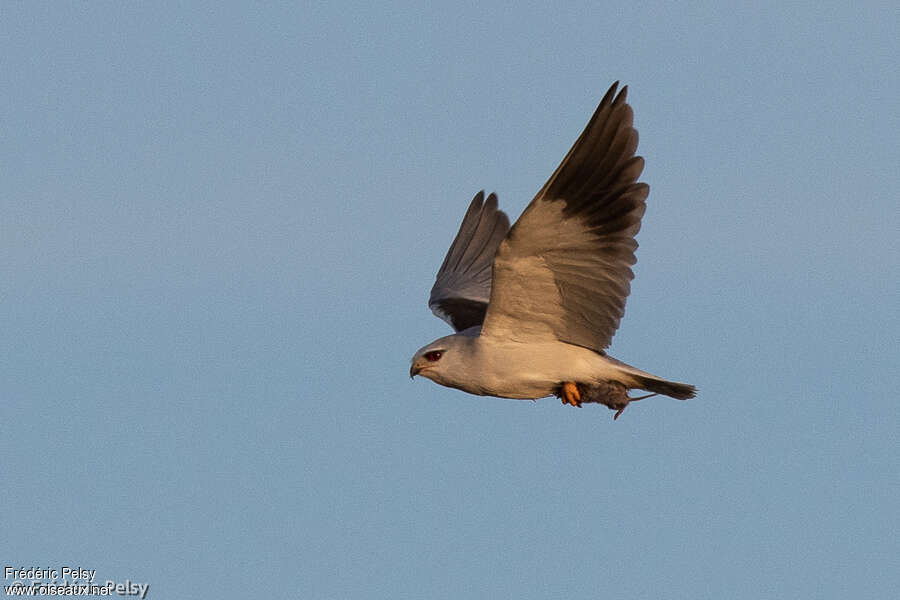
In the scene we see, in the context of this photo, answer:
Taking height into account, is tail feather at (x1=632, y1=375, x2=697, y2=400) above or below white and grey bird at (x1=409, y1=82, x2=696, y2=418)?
below

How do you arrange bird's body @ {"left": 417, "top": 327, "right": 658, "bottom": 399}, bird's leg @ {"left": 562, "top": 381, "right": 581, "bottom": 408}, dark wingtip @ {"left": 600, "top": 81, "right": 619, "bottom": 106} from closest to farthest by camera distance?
dark wingtip @ {"left": 600, "top": 81, "right": 619, "bottom": 106} < bird's body @ {"left": 417, "top": 327, "right": 658, "bottom": 399} < bird's leg @ {"left": 562, "top": 381, "right": 581, "bottom": 408}

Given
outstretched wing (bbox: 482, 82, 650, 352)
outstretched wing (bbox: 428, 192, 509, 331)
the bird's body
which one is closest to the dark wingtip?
outstretched wing (bbox: 482, 82, 650, 352)

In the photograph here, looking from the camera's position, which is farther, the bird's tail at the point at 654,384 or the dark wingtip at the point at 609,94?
the bird's tail at the point at 654,384

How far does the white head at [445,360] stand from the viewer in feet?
41.9

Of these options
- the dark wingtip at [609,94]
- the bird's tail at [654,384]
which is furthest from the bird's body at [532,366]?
the dark wingtip at [609,94]

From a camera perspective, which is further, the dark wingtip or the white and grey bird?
the white and grey bird

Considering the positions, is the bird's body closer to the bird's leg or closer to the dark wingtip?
the bird's leg

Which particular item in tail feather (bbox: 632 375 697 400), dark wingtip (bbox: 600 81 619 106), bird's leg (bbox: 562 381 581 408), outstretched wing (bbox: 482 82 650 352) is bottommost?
bird's leg (bbox: 562 381 581 408)

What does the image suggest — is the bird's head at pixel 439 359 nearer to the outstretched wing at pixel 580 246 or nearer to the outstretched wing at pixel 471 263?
the outstretched wing at pixel 580 246

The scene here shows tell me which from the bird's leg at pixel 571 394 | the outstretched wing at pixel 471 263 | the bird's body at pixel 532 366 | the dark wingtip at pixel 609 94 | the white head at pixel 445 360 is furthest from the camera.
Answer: the outstretched wing at pixel 471 263

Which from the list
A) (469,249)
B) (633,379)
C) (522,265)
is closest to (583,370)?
(633,379)

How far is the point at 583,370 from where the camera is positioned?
41.2ft

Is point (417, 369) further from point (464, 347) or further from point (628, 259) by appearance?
point (628, 259)

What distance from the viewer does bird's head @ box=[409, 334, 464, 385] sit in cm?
1281
